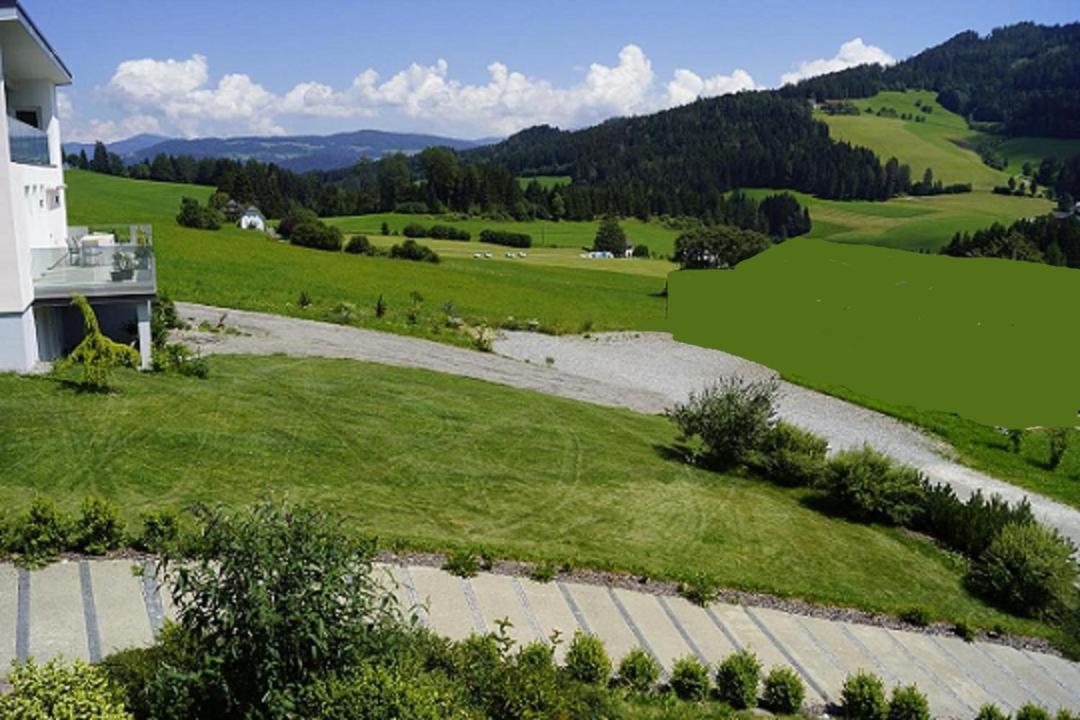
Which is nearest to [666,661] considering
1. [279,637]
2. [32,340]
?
[279,637]

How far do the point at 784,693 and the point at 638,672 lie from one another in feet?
5.72

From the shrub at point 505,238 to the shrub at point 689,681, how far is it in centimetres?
→ 8672

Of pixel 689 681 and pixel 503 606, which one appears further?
pixel 503 606

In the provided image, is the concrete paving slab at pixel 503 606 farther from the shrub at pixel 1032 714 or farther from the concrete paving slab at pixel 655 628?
the shrub at pixel 1032 714

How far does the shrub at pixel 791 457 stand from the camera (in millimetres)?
20891

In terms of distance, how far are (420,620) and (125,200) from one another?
104 meters

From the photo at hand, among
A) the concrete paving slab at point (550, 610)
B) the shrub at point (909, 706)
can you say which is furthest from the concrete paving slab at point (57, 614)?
the shrub at point (909, 706)

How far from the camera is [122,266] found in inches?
894

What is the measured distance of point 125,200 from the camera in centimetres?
10150

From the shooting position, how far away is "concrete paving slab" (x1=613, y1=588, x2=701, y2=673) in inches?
455

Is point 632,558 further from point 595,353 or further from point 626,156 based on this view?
point 626,156

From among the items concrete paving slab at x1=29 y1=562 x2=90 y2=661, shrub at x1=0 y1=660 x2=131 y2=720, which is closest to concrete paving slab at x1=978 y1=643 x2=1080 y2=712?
shrub at x1=0 y1=660 x2=131 y2=720

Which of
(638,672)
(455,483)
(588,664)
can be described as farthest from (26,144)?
(638,672)

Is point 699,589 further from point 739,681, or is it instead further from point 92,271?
point 92,271
